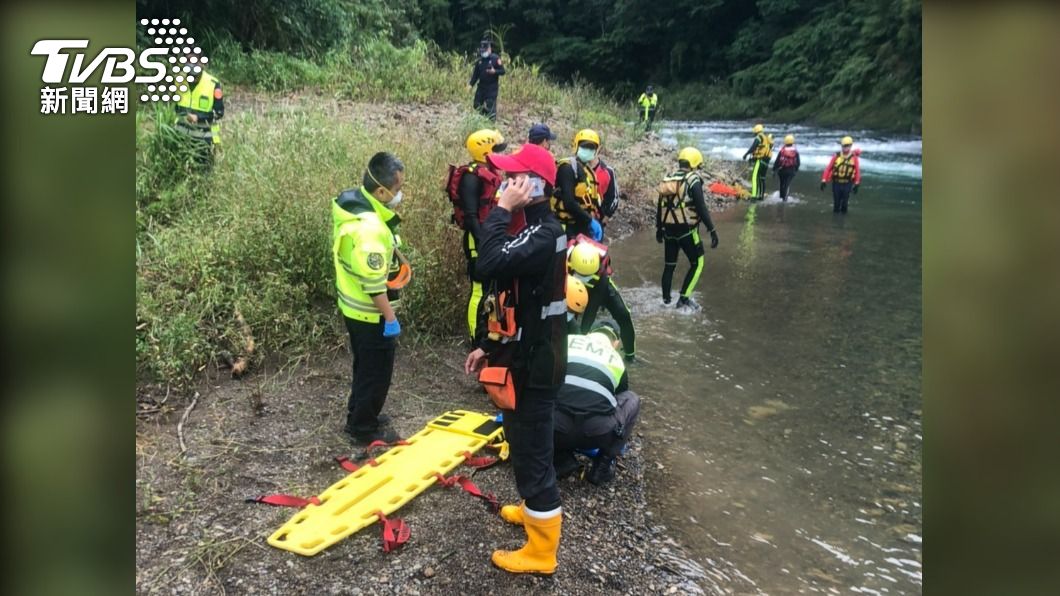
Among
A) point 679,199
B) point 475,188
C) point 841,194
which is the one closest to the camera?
point 475,188

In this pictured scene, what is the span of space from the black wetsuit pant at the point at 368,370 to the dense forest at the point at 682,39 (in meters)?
10.0

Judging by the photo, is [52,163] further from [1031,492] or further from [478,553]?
[478,553]

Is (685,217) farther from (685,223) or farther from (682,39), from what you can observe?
(682,39)

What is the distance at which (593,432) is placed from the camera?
12.0ft

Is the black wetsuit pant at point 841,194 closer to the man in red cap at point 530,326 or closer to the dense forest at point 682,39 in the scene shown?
the dense forest at point 682,39

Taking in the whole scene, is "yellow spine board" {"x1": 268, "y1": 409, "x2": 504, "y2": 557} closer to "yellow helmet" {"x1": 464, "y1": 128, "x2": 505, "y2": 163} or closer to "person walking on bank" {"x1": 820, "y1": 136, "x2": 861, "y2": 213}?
"yellow helmet" {"x1": 464, "y1": 128, "x2": 505, "y2": 163}

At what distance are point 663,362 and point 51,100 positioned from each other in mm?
5247

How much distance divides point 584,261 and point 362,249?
181 cm

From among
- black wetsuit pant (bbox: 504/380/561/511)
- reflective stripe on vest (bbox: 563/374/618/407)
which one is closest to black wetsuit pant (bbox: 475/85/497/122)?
reflective stripe on vest (bbox: 563/374/618/407)

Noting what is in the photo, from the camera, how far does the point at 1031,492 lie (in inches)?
34.9

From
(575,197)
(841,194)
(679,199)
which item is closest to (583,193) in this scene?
(575,197)

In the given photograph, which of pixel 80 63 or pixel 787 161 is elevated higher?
pixel 787 161

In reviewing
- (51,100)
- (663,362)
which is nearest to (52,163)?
(51,100)

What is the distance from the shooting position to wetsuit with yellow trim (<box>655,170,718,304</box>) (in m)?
7.16
